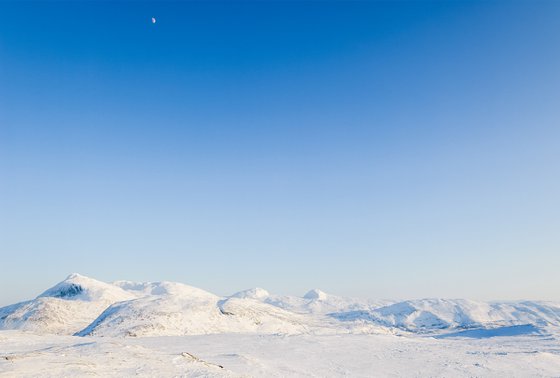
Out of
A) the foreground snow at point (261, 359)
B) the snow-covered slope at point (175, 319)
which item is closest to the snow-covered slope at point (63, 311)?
the snow-covered slope at point (175, 319)

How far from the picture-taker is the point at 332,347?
46.9 m

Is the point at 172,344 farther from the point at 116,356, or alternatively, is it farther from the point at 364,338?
the point at 364,338

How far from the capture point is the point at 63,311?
14638cm

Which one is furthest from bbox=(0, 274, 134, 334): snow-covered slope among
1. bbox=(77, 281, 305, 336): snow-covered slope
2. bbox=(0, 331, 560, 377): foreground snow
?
bbox=(0, 331, 560, 377): foreground snow

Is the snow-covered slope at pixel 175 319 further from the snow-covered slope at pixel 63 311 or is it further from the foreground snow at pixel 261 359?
the foreground snow at pixel 261 359

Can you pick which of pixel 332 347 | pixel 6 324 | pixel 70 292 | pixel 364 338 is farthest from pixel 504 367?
pixel 70 292

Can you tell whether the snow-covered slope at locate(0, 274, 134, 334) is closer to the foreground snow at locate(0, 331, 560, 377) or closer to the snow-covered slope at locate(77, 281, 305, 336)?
the snow-covered slope at locate(77, 281, 305, 336)

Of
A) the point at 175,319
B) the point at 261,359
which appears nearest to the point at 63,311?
the point at 175,319

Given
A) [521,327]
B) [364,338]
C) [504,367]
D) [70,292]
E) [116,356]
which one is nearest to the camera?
[116,356]

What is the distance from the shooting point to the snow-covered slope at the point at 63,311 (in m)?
133

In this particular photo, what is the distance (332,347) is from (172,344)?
19.1 metres

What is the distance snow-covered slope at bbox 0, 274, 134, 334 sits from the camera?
133375 mm

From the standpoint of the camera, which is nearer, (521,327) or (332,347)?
(332,347)

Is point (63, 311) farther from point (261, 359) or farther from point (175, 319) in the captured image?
point (261, 359)
